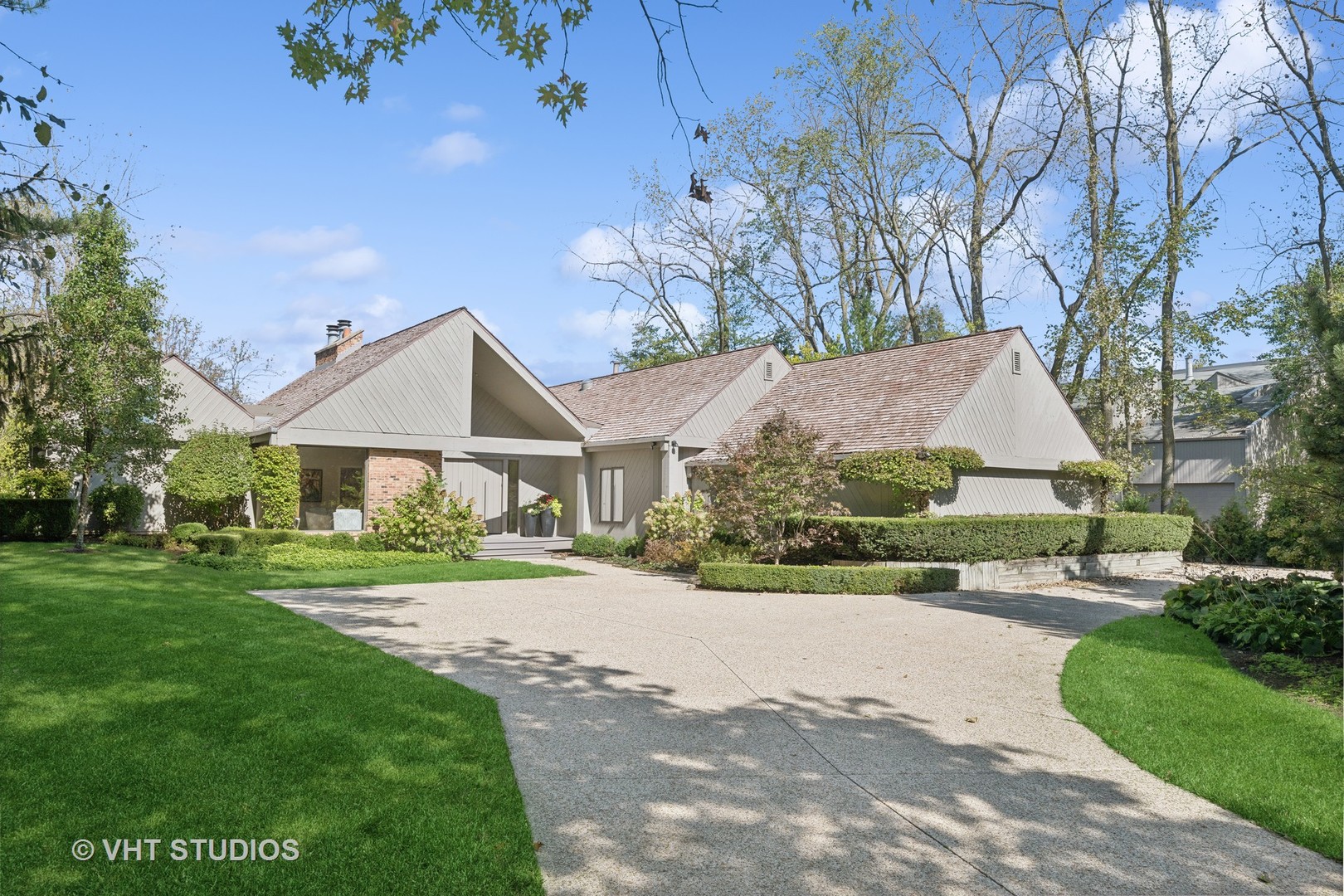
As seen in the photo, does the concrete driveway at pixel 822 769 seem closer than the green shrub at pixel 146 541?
Yes

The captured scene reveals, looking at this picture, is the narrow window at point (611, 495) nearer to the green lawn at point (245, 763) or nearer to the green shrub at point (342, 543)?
the green shrub at point (342, 543)

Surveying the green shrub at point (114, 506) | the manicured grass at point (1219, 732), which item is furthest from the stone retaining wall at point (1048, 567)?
the green shrub at point (114, 506)

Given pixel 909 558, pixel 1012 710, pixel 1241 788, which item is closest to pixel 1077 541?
pixel 909 558

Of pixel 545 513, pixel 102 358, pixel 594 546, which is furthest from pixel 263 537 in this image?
pixel 545 513

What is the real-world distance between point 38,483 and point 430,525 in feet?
37.9

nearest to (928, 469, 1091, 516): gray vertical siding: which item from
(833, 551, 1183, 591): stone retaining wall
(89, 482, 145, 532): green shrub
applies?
(833, 551, 1183, 591): stone retaining wall

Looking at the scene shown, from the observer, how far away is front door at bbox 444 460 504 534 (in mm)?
22891

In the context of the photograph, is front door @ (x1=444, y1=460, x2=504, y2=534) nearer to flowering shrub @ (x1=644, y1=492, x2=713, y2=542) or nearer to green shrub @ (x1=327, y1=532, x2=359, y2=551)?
green shrub @ (x1=327, y1=532, x2=359, y2=551)

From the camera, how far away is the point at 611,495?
2284cm

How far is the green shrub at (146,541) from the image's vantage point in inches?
731

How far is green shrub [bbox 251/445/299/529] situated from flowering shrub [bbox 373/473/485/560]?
2.10 metres

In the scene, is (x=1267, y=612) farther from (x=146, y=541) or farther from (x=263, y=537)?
(x=146, y=541)

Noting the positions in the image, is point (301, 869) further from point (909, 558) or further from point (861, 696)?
point (909, 558)

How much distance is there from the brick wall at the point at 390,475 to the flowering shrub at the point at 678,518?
570 centimetres
